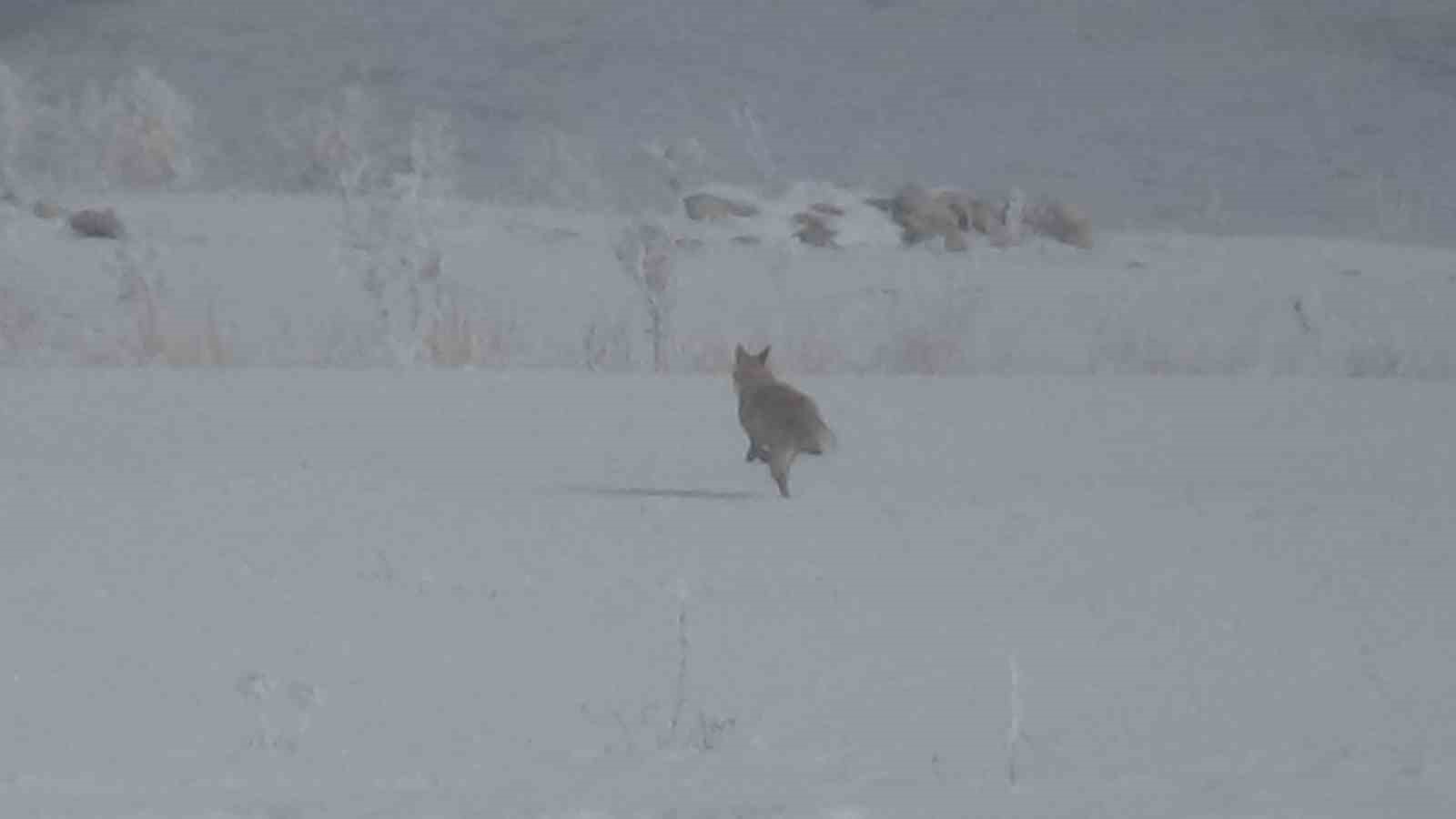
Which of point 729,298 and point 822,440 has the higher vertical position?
point 822,440

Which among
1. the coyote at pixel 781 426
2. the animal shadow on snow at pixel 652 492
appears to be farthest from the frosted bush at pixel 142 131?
the coyote at pixel 781 426

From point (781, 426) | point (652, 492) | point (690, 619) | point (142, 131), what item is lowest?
point (142, 131)

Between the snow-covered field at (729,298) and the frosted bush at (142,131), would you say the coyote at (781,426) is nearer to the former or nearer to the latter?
the snow-covered field at (729,298)

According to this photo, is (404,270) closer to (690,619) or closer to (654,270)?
(654,270)

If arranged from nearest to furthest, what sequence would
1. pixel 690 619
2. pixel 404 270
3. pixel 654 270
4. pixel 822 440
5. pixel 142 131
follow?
→ 1. pixel 690 619
2. pixel 822 440
3. pixel 654 270
4. pixel 404 270
5. pixel 142 131

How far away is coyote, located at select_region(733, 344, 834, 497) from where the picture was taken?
634 centimetres

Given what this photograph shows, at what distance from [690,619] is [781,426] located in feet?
5.04

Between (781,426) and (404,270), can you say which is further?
(404,270)

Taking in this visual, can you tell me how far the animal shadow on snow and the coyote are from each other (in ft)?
0.41

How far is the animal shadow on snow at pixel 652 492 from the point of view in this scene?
6.77 metres

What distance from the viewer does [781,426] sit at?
642cm

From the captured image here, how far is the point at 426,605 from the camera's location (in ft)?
16.3

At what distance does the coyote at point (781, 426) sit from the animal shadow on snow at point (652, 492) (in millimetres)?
125

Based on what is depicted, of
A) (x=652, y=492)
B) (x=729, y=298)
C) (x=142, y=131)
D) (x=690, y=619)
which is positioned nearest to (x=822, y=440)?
(x=652, y=492)
